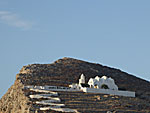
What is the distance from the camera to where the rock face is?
318 ft

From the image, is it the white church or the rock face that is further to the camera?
the white church

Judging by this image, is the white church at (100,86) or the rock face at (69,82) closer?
the rock face at (69,82)

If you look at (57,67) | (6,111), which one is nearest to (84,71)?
(57,67)

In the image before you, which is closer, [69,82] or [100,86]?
[100,86]

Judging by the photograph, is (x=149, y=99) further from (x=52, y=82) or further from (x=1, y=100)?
(x=1, y=100)

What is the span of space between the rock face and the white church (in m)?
2.69

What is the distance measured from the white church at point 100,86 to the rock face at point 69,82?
106 inches

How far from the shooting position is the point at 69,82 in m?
114

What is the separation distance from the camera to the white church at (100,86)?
107 m

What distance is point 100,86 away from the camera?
4377 inches

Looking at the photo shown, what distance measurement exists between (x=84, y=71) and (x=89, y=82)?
1009cm

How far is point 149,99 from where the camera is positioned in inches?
4503

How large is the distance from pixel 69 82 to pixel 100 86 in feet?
24.0

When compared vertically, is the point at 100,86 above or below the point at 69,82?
below
